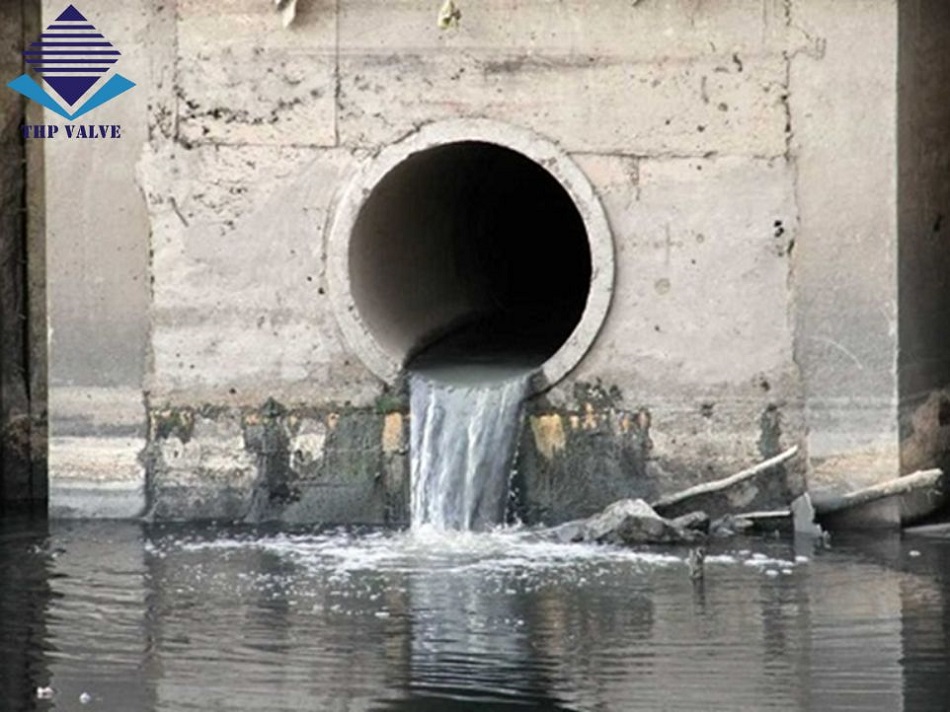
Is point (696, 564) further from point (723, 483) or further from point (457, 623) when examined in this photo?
point (457, 623)

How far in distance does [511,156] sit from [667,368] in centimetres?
494

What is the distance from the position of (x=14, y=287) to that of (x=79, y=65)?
1970 millimetres

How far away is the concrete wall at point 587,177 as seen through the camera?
48.1ft

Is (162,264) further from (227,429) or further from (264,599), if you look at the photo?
(264,599)

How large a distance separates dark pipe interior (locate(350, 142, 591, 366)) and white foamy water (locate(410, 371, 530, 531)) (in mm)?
580

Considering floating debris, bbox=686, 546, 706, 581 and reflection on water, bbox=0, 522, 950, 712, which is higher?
floating debris, bbox=686, 546, 706, 581

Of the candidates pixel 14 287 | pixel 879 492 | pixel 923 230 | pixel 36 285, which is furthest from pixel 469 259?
pixel 879 492

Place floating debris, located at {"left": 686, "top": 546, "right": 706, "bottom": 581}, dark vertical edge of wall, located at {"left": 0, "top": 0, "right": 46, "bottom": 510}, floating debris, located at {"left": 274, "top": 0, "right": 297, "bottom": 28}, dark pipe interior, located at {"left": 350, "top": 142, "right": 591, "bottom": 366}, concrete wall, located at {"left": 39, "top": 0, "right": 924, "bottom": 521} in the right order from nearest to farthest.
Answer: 1. floating debris, located at {"left": 686, "top": 546, "right": 706, "bottom": 581}
2. concrete wall, located at {"left": 39, "top": 0, "right": 924, "bottom": 521}
3. floating debris, located at {"left": 274, "top": 0, "right": 297, "bottom": 28}
4. dark pipe interior, located at {"left": 350, "top": 142, "right": 591, "bottom": 366}
5. dark vertical edge of wall, located at {"left": 0, "top": 0, "right": 46, "bottom": 510}

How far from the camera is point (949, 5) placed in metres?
15.5

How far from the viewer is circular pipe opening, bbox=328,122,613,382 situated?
592 inches

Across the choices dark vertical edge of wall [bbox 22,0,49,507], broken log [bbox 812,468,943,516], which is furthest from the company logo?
broken log [bbox 812,468,943,516]

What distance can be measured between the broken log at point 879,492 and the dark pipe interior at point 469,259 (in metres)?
2.10


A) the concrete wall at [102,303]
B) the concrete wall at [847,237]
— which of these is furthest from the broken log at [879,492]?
the concrete wall at [102,303]

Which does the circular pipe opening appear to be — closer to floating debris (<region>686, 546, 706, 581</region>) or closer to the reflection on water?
the reflection on water
